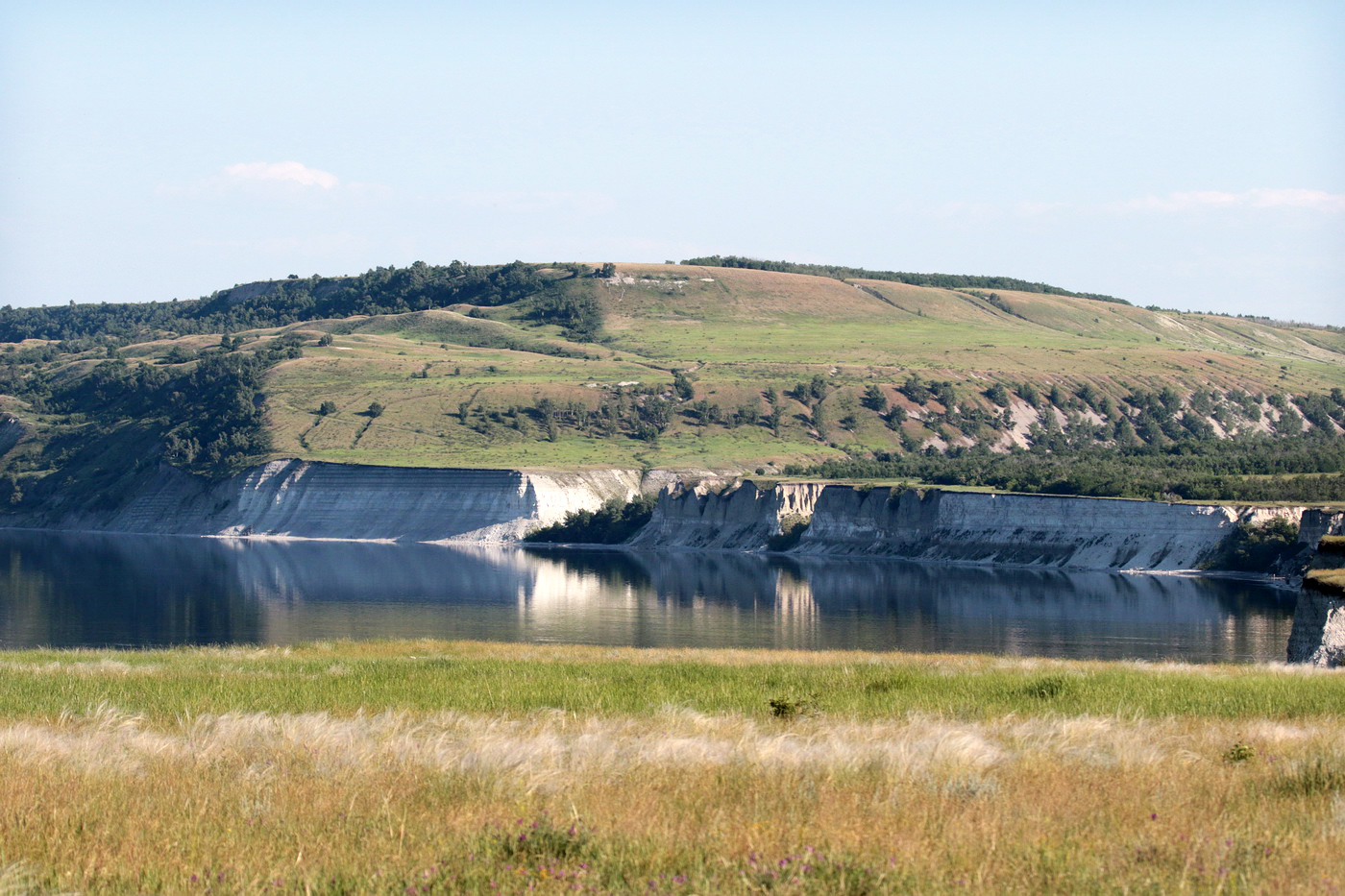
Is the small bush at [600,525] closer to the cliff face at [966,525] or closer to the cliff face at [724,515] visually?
the cliff face at [724,515]

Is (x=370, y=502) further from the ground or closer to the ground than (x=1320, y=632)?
closer to the ground

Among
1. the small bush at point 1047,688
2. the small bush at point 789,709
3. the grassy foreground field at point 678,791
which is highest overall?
the grassy foreground field at point 678,791

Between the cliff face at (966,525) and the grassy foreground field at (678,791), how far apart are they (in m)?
79.9

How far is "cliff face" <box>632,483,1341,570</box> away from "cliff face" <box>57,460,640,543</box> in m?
11.7

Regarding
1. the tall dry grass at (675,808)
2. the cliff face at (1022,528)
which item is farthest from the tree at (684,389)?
the tall dry grass at (675,808)

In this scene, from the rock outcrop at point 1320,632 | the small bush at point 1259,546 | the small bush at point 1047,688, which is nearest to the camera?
the small bush at point 1047,688

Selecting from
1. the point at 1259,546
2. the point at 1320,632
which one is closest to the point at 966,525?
the point at 1259,546

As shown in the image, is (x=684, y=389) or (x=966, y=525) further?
(x=684, y=389)

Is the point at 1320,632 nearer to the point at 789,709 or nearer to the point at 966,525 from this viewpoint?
the point at 789,709

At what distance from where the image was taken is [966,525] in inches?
4651

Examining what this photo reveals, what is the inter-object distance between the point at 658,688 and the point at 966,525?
99171 millimetres

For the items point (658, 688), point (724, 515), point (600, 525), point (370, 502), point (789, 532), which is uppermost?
point (658, 688)

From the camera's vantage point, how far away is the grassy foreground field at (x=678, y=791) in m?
9.97

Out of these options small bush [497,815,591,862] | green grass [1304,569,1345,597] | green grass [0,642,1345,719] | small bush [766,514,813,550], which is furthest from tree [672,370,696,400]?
small bush [497,815,591,862]
